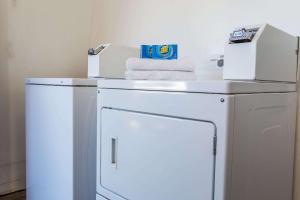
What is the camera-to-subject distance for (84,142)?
165 cm

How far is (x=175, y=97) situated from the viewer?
41.9 inches

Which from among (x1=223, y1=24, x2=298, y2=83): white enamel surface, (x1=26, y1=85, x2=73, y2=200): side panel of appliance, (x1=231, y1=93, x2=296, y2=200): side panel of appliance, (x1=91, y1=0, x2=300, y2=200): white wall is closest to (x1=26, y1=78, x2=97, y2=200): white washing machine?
(x1=26, y1=85, x2=73, y2=200): side panel of appliance

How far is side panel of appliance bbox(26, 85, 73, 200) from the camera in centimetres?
163

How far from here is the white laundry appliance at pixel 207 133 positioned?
95 cm

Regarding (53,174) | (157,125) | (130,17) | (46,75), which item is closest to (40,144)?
(53,174)

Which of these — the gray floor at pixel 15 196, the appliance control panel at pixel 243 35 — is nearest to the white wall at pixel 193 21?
the appliance control panel at pixel 243 35

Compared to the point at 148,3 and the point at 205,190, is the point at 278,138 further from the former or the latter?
the point at 148,3

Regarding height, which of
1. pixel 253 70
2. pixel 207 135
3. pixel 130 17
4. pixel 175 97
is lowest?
pixel 207 135

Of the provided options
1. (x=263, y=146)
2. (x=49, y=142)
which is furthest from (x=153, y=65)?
(x=49, y=142)

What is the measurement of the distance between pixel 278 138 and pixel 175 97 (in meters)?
0.53

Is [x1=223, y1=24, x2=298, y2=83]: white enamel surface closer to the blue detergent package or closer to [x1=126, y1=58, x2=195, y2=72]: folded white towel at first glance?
[x1=126, y1=58, x2=195, y2=72]: folded white towel

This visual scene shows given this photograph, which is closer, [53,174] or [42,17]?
[53,174]

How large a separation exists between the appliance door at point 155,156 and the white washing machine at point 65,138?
0.30m

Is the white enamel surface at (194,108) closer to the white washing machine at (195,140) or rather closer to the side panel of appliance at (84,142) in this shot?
the white washing machine at (195,140)
